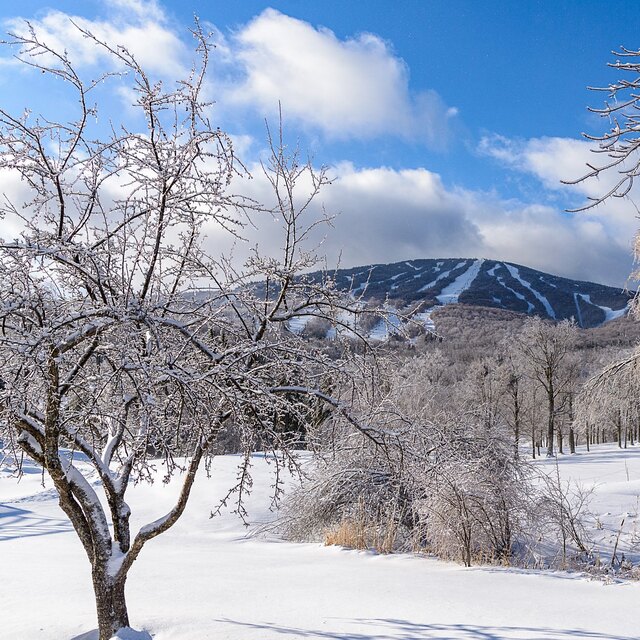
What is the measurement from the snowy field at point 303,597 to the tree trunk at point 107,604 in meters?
0.37

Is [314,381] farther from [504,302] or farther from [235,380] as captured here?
[504,302]

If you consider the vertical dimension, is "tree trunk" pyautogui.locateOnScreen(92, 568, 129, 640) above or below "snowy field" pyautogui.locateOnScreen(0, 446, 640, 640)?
above

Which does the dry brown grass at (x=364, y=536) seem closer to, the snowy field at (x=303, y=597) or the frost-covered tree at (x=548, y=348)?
the snowy field at (x=303, y=597)

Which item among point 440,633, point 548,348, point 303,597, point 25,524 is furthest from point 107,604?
point 548,348

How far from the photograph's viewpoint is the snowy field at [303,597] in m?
4.14

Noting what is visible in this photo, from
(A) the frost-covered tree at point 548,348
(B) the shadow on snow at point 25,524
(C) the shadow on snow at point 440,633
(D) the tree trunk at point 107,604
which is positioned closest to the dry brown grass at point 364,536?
(C) the shadow on snow at point 440,633

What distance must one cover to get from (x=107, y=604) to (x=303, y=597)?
190cm

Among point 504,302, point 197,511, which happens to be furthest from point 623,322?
point 197,511

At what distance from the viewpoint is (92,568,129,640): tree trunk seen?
162 inches

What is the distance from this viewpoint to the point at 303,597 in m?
5.37

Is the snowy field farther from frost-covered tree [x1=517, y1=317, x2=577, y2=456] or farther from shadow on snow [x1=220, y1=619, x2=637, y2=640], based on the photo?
frost-covered tree [x1=517, y1=317, x2=577, y2=456]

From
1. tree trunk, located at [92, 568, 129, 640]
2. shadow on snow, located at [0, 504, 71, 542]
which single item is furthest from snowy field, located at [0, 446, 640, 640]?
shadow on snow, located at [0, 504, 71, 542]

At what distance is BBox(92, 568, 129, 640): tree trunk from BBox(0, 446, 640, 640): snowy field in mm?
369

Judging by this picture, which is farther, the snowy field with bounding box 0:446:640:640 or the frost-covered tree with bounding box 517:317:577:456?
the frost-covered tree with bounding box 517:317:577:456
